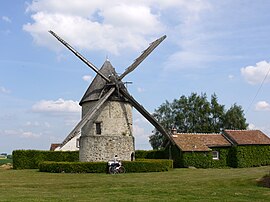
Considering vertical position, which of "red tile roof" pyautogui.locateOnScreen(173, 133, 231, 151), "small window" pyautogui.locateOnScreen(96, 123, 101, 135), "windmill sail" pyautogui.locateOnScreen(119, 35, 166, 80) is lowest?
"red tile roof" pyautogui.locateOnScreen(173, 133, 231, 151)

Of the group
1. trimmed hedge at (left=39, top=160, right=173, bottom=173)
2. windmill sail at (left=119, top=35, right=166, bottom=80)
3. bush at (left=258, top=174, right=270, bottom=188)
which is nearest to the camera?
bush at (left=258, top=174, right=270, bottom=188)

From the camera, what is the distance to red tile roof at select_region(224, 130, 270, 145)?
39.6m

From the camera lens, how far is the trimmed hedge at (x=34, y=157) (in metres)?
40.8

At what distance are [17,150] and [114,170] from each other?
1536 cm

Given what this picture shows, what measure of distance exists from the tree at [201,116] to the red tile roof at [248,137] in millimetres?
18264

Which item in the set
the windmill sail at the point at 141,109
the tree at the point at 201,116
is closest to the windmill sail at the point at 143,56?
the windmill sail at the point at 141,109

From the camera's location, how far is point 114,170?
97.8 feet

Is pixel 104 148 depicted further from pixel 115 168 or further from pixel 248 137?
pixel 248 137

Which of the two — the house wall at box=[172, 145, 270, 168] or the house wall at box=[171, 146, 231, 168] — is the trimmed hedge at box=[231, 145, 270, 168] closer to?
the house wall at box=[172, 145, 270, 168]

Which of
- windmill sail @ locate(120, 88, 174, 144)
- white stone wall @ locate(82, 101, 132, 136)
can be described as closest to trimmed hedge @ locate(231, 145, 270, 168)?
windmill sail @ locate(120, 88, 174, 144)

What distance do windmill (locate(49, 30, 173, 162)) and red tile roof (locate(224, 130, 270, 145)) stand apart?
916 cm

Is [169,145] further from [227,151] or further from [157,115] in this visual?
[157,115]

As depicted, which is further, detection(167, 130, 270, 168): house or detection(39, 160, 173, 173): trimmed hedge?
detection(167, 130, 270, 168): house

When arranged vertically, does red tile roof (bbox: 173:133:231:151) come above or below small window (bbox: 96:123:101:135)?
below
